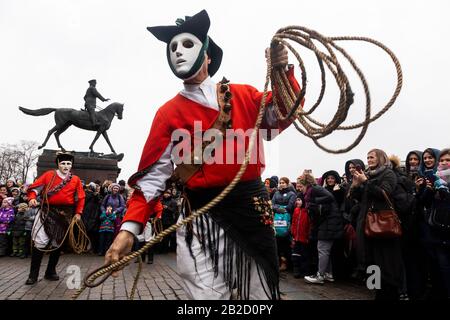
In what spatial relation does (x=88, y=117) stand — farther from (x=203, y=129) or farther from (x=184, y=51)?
(x=203, y=129)

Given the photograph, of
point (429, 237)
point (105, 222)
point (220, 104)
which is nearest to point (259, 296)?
point (220, 104)

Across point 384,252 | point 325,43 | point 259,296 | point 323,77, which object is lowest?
point 384,252

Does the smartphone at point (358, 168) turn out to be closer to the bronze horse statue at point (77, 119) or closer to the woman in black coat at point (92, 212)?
the woman in black coat at point (92, 212)

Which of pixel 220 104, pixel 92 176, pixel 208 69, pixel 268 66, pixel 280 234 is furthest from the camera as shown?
pixel 92 176

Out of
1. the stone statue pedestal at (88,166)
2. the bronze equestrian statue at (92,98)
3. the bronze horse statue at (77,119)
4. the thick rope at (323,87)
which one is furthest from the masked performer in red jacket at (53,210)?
the bronze equestrian statue at (92,98)

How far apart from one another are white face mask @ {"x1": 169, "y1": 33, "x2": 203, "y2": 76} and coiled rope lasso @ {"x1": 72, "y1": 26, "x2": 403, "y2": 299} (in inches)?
19.3

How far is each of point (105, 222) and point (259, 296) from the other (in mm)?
7842

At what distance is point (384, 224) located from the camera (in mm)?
4141

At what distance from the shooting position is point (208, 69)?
245 centimetres

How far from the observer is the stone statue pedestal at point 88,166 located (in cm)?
1268

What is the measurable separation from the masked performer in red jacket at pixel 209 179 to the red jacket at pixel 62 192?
14.2 feet

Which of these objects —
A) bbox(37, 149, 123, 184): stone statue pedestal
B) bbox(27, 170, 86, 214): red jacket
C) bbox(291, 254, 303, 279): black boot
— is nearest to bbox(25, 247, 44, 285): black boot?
bbox(27, 170, 86, 214): red jacket

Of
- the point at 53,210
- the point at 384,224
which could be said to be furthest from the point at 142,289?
the point at 384,224

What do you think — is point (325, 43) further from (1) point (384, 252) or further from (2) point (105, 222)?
(2) point (105, 222)
